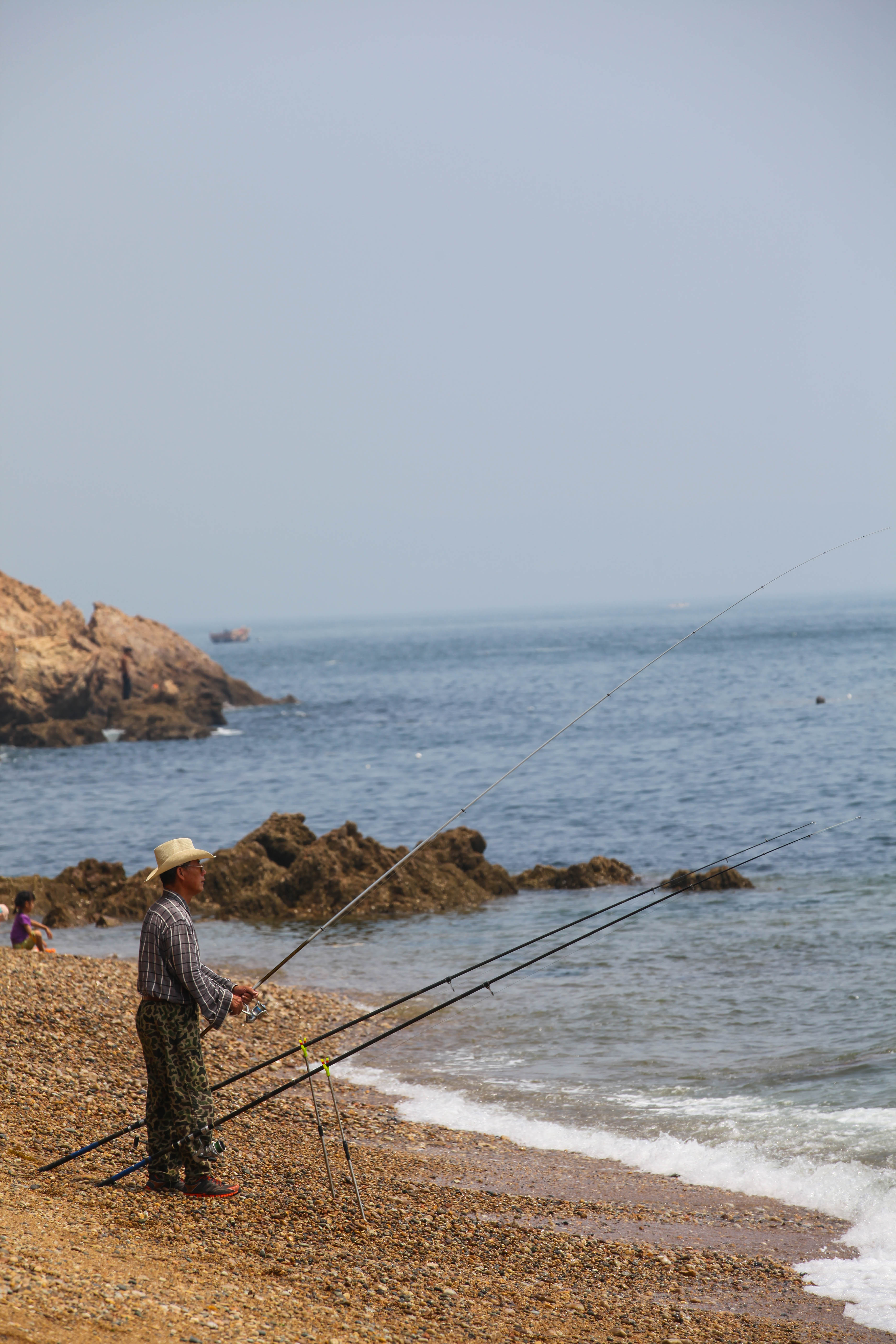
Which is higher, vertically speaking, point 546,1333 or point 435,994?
point 546,1333

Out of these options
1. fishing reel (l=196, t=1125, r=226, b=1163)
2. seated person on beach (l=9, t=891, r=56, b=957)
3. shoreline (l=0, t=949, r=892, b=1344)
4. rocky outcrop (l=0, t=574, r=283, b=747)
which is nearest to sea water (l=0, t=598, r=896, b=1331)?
shoreline (l=0, t=949, r=892, b=1344)

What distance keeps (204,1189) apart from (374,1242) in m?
0.88

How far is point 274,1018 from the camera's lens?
10.3 meters

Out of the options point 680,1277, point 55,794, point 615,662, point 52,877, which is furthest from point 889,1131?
point 615,662

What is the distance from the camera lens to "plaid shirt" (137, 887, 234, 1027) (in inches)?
210

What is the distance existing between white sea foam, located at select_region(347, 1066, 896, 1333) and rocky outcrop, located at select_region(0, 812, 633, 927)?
726cm

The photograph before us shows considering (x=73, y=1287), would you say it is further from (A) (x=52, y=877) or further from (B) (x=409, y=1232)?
(A) (x=52, y=877)

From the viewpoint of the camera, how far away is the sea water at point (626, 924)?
7.97 m

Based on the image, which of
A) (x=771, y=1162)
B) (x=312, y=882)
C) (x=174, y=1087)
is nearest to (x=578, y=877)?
(x=312, y=882)

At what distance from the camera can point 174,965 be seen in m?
5.35

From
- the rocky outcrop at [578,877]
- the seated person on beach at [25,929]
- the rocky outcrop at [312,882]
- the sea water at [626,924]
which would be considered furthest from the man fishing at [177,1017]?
the rocky outcrop at [578,877]

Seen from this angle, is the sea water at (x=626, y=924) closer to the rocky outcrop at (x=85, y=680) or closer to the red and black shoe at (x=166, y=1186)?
the rocky outcrop at (x=85, y=680)

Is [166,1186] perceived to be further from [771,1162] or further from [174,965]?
[771,1162]

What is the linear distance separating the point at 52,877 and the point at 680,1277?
16.1m
